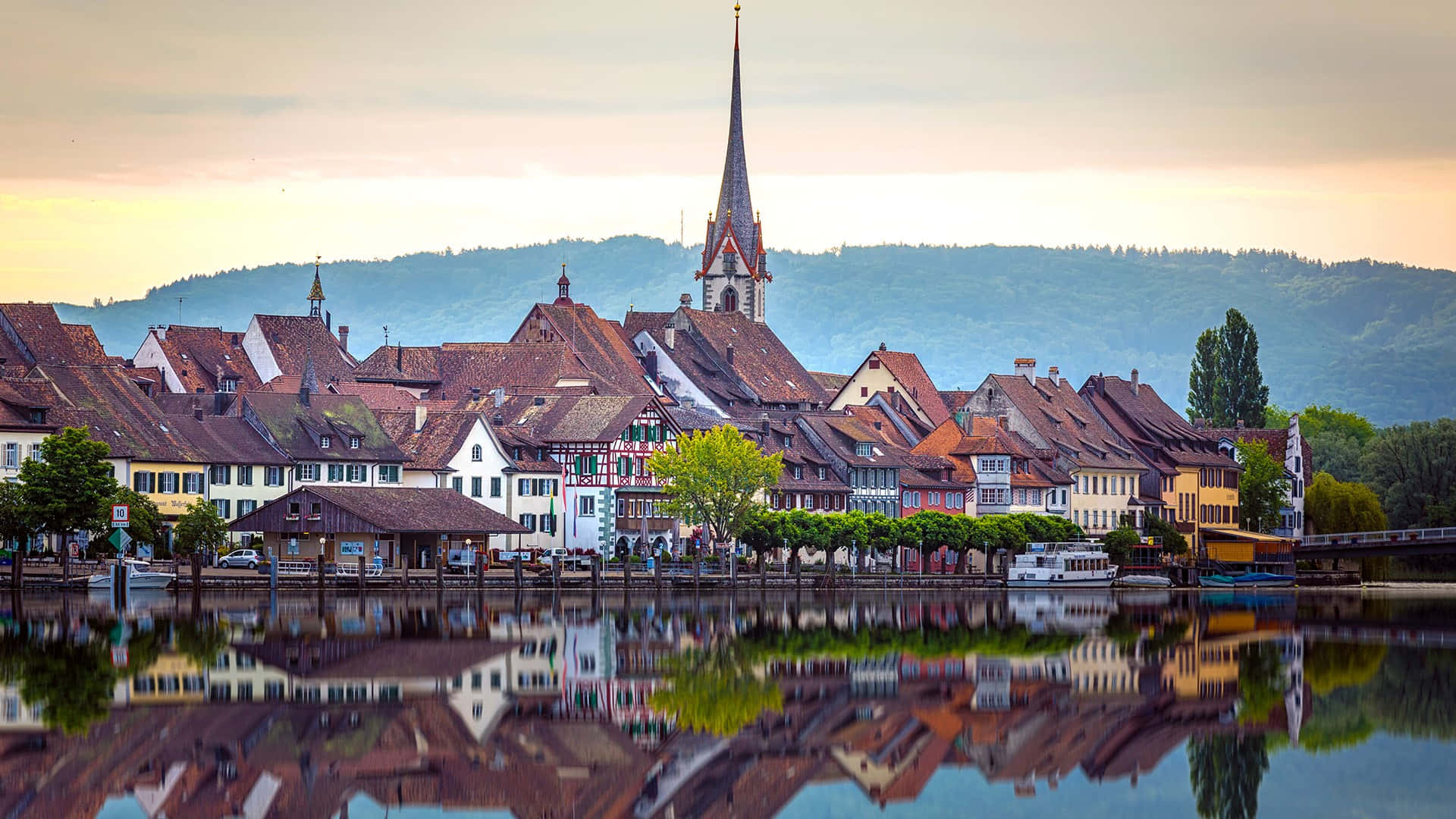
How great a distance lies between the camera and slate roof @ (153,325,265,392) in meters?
A: 144

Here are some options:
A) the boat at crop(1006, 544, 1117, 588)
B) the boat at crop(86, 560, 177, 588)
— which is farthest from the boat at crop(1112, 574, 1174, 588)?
the boat at crop(86, 560, 177, 588)

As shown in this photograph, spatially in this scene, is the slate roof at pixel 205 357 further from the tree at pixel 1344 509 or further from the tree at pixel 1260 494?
the tree at pixel 1344 509

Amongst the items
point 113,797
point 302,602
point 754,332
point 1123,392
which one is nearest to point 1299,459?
point 1123,392

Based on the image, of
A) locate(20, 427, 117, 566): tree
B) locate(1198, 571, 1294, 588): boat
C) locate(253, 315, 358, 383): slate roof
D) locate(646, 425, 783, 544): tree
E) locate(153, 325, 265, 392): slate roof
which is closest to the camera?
locate(20, 427, 117, 566): tree

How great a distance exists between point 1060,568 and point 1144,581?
8.09m

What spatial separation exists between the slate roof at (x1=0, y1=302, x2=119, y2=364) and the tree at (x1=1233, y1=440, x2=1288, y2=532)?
249 ft

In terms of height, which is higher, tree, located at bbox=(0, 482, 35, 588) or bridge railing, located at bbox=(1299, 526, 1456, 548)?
tree, located at bbox=(0, 482, 35, 588)

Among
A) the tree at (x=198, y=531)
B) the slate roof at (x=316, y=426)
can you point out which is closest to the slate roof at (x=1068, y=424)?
the slate roof at (x=316, y=426)

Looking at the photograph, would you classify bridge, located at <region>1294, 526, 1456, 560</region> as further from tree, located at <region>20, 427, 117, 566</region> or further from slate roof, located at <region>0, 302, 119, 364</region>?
tree, located at <region>20, 427, 117, 566</region>

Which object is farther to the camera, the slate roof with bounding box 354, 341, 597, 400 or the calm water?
the slate roof with bounding box 354, 341, 597, 400

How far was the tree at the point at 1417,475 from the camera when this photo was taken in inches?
6270

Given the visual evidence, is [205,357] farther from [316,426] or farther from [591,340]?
[316,426]

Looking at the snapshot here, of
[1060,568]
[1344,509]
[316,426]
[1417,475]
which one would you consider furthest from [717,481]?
[1417,475]

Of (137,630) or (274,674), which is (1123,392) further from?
(274,674)
